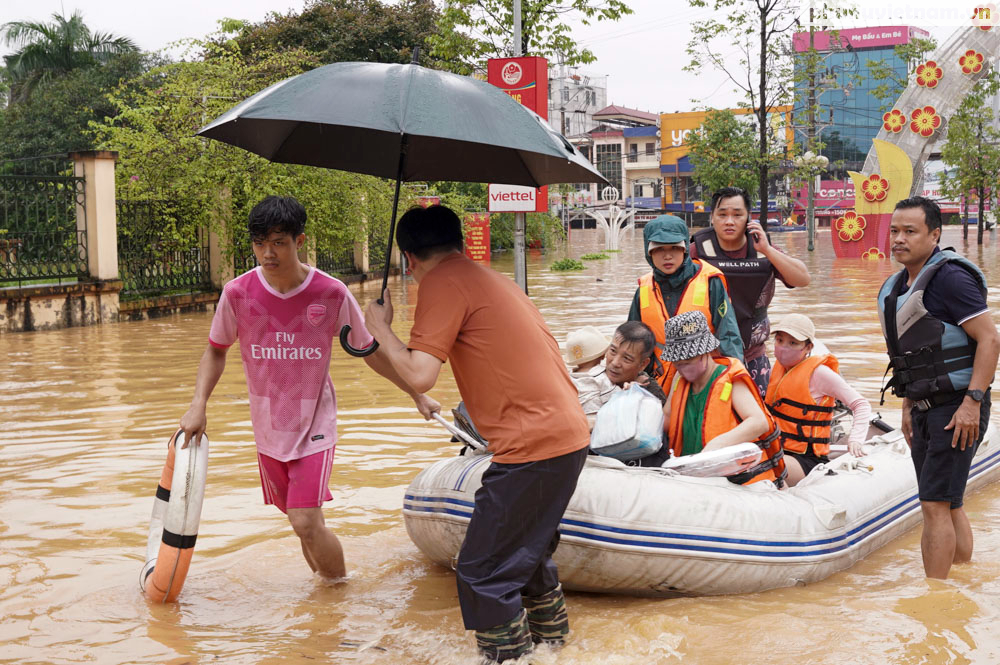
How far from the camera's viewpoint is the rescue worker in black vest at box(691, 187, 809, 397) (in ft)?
19.8

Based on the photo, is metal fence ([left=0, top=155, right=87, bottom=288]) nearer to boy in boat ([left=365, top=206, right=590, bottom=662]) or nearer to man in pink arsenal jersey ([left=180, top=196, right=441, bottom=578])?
man in pink arsenal jersey ([left=180, top=196, right=441, bottom=578])

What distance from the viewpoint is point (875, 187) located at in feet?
96.5

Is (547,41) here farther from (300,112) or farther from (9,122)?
(9,122)

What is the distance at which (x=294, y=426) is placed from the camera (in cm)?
449

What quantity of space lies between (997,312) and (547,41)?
8731 mm

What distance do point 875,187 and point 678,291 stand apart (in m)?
25.9

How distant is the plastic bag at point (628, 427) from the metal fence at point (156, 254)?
14.1 meters

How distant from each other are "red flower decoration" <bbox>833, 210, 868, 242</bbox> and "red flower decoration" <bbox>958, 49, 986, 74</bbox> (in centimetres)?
484

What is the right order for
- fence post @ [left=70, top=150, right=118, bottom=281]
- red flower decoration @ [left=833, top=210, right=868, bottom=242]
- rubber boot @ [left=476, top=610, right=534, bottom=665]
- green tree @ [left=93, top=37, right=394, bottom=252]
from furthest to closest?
red flower decoration @ [left=833, top=210, right=868, bottom=242], green tree @ [left=93, top=37, right=394, bottom=252], fence post @ [left=70, top=150, right=118, bottom=281], rubber boot @ [left=476, top=610, right=534, bottom=665]

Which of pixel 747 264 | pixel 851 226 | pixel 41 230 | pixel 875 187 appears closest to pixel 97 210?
pixel 41 230

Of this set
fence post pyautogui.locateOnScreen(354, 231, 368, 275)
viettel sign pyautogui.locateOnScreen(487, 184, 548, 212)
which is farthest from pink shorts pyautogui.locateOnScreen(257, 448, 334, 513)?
fence post pyautogui.locateOnScreen(354, 231, 368, 275)

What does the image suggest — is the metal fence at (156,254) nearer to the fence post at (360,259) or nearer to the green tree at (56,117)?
the fence post at (360,259)

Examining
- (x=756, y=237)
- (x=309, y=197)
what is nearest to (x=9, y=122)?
(x=309, y=197)

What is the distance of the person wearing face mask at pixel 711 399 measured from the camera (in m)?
4.98
